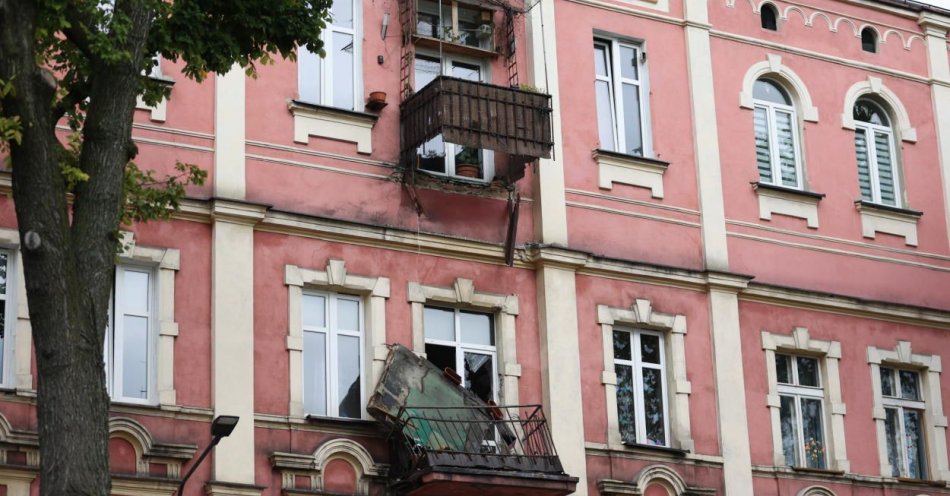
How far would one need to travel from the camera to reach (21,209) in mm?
15328

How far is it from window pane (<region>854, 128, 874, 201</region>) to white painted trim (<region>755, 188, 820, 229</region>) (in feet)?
3.74

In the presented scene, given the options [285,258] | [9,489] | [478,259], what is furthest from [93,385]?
[478,259]

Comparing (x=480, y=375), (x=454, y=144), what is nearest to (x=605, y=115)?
(x=454, y=144)

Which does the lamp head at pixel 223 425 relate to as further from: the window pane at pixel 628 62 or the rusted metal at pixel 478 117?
the window pane at pixel 628 62

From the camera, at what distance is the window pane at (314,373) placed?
2183 cm

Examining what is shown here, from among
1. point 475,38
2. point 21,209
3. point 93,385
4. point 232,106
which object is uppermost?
point 475,38

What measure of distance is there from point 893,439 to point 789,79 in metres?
5.29

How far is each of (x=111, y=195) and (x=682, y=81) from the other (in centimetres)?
1177

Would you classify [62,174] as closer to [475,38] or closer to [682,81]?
[475,38]

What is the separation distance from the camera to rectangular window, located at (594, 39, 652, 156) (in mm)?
25156

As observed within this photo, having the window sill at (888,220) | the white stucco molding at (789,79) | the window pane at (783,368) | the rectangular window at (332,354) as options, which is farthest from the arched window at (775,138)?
the rectangular window at (332,354)

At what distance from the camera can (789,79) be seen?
87.9 feet

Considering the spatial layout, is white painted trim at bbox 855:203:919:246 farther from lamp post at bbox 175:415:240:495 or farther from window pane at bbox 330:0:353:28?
lamp post at bbox 175:415:240:495

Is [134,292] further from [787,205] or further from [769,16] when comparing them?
[769,16]
